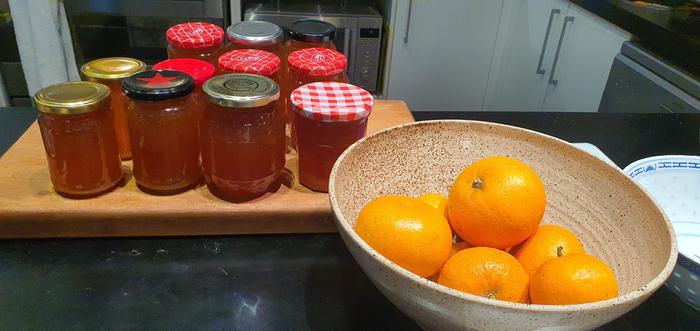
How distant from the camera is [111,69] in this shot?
2.46 feet

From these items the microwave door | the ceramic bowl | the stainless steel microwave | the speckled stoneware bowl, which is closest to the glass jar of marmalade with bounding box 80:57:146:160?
the speckled stoneware bowl

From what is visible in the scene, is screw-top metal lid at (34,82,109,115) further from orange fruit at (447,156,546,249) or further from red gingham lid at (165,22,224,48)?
orange fruit at (447,156,546,249)

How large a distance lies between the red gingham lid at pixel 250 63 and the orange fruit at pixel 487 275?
1.33 ft

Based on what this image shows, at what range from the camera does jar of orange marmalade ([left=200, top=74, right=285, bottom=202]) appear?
2.14ft

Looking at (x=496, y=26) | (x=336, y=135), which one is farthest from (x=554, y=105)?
(x=336, y=135)

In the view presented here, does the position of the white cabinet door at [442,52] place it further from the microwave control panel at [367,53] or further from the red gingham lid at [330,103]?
the red gingham lid at [330,103]

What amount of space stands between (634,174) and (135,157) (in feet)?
Result: 2.20

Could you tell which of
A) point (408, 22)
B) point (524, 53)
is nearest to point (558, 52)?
point (524, 53)

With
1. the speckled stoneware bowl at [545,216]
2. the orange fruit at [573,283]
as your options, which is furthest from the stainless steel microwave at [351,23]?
the orange fruit at [573,283]

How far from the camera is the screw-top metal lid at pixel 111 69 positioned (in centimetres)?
73

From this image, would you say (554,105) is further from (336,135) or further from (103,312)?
(103,312)

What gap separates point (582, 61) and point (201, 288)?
1567 millimetres

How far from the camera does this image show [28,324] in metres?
0.54

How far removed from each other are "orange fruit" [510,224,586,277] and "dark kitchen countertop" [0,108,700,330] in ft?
0.36
